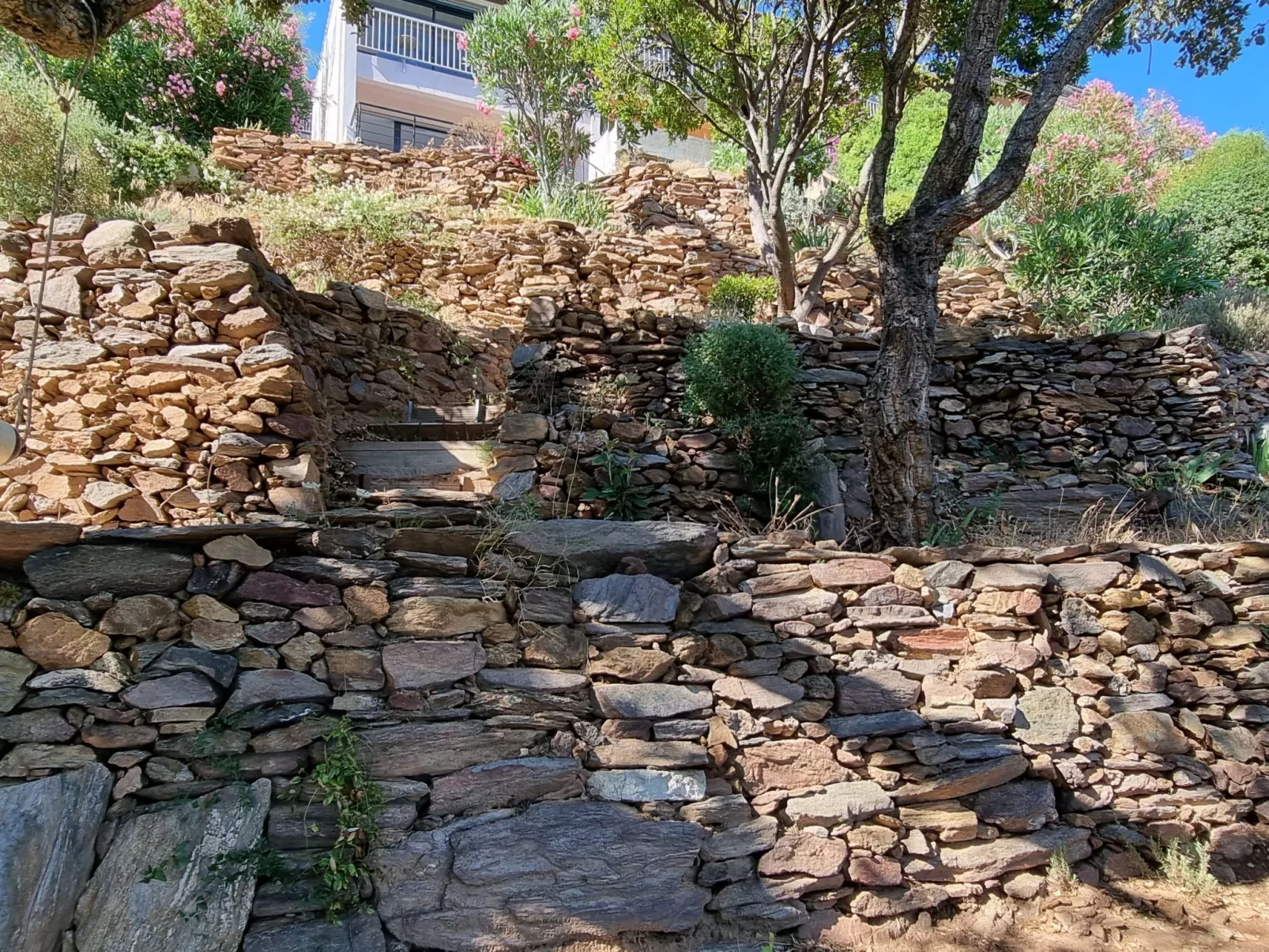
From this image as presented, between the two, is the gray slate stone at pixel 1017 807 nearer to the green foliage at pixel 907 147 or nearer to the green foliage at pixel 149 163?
the green foliage at pixel 149 163

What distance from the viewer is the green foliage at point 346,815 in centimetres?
303

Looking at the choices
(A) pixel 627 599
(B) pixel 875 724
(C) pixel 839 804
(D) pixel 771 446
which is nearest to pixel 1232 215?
(D) pixel 771 446

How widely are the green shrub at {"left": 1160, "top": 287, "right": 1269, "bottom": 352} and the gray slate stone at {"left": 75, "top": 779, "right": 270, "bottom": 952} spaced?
7540mm

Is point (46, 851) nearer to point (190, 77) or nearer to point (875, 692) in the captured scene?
point (875, 692)

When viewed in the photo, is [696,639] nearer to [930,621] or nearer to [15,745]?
[930,621]

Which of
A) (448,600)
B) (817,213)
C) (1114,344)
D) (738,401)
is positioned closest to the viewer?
(448,600)

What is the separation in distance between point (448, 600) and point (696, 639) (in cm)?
109

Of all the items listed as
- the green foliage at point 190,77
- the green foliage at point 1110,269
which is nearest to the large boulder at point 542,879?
the green foliage at point 1110,269

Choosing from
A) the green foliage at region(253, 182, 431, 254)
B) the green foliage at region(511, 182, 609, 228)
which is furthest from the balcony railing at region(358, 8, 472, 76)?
the green foliage at region(253, 182, 431, 254)

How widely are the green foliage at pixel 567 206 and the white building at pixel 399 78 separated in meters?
4.56

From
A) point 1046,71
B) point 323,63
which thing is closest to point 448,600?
point 1046,71

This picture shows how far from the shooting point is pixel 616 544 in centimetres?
381

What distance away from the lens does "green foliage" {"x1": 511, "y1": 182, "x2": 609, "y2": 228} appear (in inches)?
375

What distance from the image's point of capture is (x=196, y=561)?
3.25 meters
